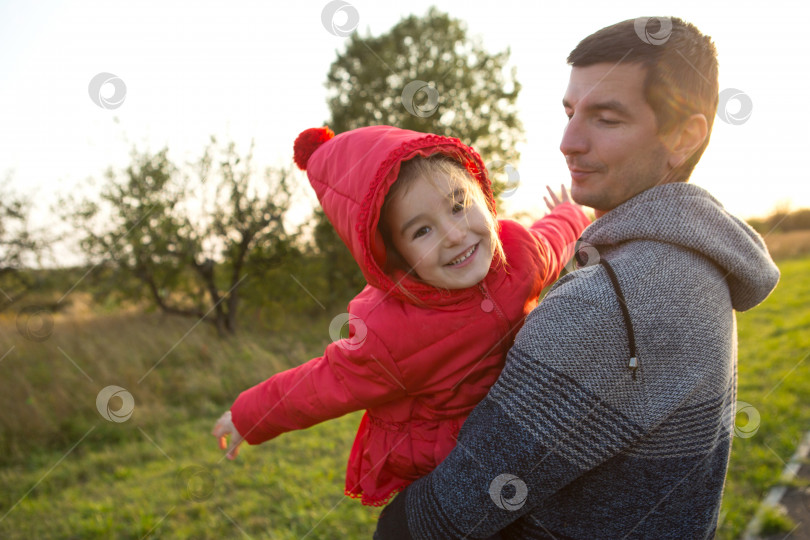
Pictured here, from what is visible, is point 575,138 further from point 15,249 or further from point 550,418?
point 15,249

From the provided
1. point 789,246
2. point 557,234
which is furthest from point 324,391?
point 789,246

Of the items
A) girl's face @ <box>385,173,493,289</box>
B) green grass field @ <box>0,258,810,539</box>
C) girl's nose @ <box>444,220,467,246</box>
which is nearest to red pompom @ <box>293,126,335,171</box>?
girl's face @ <box>385,173,493,289</box>

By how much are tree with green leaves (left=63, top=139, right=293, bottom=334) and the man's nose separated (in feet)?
23.4

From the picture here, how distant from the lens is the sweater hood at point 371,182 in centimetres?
162

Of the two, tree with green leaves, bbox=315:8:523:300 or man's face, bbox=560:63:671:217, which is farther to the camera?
tree with green leaves, bbox=315:8:523:300

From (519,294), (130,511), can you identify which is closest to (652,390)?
(519,294)

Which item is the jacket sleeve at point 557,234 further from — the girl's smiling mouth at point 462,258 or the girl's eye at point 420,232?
the girl's eye at point 420,232

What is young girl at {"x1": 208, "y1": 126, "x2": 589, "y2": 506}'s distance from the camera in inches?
63.8

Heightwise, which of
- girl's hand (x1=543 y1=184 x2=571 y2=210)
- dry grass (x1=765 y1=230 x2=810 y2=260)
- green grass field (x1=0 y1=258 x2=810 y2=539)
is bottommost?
dry grass (x1=765 y1=230 x2=810 y2=260)

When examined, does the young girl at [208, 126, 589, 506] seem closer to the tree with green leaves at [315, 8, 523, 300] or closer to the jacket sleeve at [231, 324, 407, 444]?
the jacket sleeve at [231, 324, 407, 444]

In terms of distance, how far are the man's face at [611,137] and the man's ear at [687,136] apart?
23mm

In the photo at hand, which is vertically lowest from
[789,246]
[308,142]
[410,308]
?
[789,246]

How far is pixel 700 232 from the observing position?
1245mm

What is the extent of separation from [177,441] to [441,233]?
16.3ft
